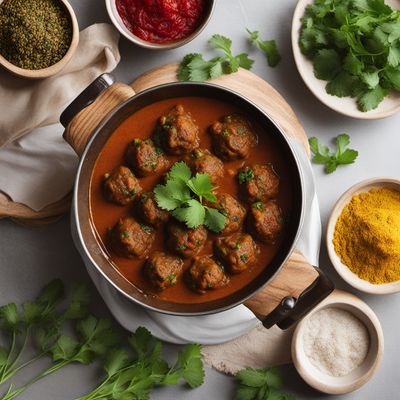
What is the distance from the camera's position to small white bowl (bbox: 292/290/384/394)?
3.68 m

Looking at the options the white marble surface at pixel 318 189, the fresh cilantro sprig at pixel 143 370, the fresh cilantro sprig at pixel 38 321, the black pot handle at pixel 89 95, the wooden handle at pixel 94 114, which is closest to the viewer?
the black pot handle at pixel 89 95

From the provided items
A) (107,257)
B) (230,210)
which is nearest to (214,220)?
(230,210)

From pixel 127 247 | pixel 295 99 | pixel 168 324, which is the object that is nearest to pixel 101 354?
pixel 168 324

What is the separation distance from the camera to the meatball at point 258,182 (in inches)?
129

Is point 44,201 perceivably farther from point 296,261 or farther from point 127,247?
point 296,261

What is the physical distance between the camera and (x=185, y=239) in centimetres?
326

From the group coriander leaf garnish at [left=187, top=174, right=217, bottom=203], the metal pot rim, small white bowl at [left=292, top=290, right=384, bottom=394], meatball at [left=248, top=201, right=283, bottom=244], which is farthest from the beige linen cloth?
small white bowl at [left=292, top=290, right=384, bottom=394]

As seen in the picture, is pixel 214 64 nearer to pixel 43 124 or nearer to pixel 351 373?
pixel 43 124

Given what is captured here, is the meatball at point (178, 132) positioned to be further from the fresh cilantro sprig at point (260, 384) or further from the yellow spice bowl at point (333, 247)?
the fresh cilantro sprig at point (260, 384)

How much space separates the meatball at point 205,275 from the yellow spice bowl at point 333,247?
726 millimetres

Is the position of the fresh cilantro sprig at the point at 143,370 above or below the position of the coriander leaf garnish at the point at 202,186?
below

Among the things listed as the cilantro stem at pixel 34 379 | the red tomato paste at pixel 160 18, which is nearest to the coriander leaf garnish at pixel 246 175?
the red tomato paste at pixel 160 18

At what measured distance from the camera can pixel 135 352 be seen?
12.6 feet

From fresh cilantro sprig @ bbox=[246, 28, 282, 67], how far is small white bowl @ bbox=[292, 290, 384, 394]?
1378 millimetres
